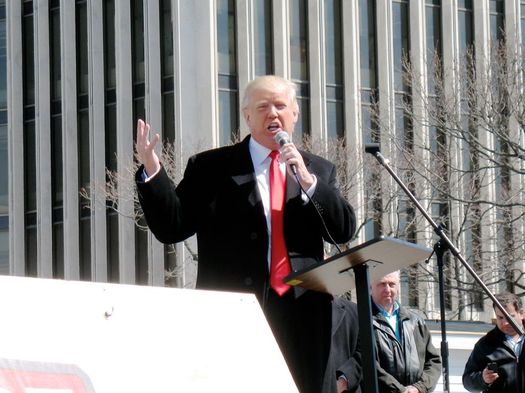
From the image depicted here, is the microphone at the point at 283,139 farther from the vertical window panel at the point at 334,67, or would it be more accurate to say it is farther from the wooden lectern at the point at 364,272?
the vertical window panel at the point at 334,67

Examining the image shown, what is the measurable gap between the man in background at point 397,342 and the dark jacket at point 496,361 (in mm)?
1175

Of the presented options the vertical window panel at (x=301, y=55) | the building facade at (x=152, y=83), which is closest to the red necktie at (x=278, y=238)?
the building facade at (x=152, y=83)

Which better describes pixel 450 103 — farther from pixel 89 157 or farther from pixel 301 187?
pixel 301 187

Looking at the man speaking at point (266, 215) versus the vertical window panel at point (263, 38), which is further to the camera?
the vertical window panel at point (263, 38)

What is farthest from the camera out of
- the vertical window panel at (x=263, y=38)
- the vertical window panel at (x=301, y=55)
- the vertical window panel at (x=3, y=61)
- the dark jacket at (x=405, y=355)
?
the vertical window panel at (x=3, y=61)

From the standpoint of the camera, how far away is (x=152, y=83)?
1812 inches

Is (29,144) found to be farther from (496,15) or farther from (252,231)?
(252,231)

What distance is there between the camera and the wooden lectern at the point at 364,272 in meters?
5.08

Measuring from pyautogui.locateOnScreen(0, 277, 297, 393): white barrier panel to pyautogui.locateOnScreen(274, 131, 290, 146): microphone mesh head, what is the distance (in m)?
1.63

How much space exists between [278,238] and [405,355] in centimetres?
365

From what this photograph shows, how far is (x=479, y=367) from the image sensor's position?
1057 centimetres

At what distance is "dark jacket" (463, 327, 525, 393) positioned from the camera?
10414 mm

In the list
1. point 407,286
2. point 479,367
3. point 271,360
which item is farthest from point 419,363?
point 407,286

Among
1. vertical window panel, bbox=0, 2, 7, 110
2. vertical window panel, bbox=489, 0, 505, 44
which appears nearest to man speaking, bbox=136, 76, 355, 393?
vertical window panel, bbox=489, 0, 505, 44
